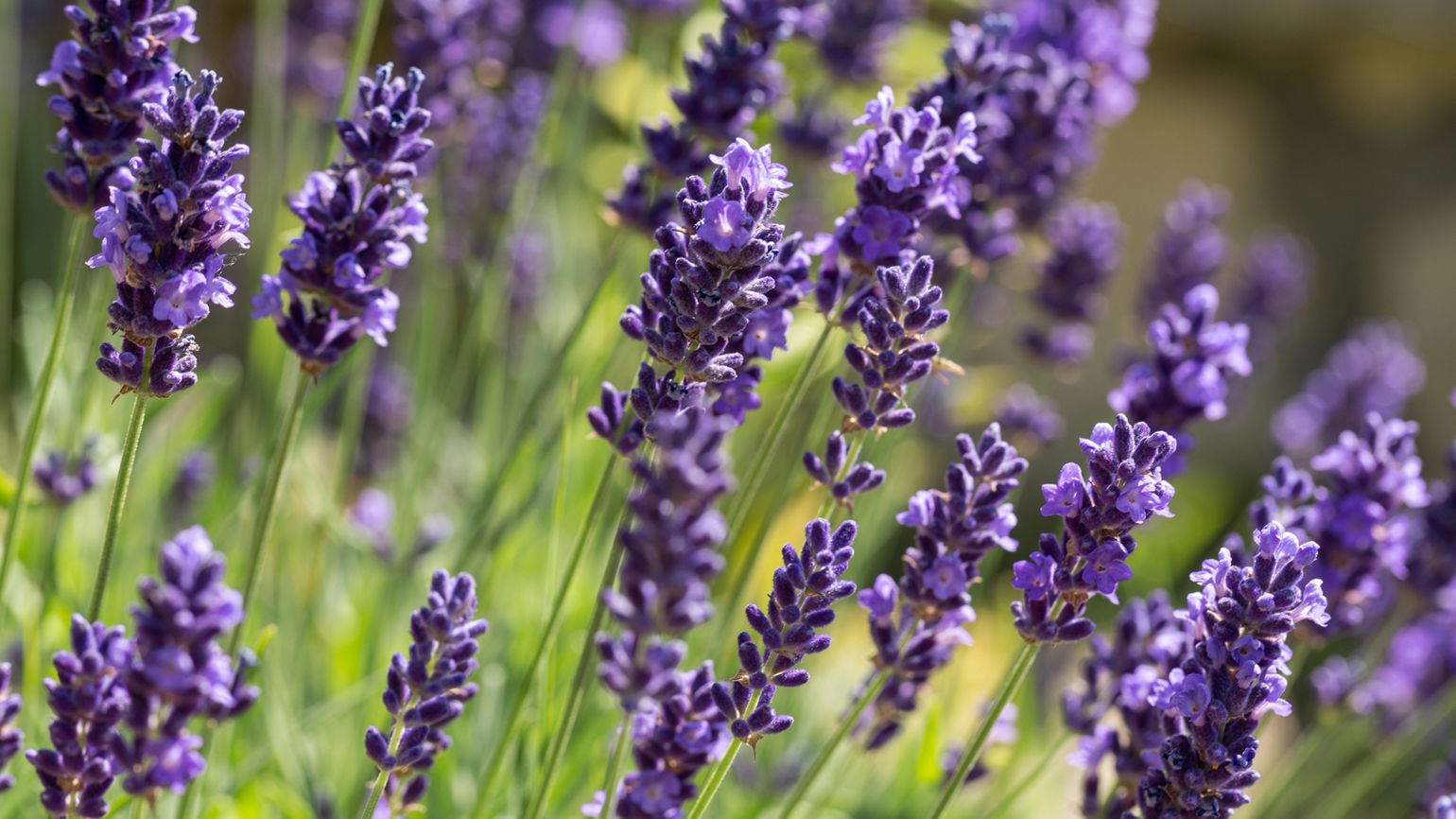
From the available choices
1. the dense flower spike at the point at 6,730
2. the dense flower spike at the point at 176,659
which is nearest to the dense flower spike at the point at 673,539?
the dense flower spike at the point at 176,659

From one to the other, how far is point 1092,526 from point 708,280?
0.44 m

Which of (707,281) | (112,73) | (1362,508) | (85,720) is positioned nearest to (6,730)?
(85,720)

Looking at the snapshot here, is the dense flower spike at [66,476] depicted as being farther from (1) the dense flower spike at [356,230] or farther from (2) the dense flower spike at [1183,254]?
(2) the dense flower spike at [1183,254]

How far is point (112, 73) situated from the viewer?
4.73 feet

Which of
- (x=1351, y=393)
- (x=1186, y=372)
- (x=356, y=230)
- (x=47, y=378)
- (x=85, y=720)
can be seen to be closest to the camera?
(x=85, y=720)

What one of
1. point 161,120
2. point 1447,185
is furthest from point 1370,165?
point 161,120

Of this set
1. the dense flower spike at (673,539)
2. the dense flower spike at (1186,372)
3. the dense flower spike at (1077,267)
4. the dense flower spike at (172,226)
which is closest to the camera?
the dense flower spike at (673,539)

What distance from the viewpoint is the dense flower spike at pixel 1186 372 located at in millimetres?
1803

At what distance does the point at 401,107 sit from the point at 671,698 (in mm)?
683

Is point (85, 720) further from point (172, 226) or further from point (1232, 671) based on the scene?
point (1232, 671)

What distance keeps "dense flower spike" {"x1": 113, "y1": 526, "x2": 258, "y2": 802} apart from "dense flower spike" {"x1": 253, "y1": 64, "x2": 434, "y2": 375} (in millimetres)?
401

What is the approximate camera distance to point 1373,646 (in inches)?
93.0

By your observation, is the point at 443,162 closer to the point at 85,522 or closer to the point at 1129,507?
the point at 85,522

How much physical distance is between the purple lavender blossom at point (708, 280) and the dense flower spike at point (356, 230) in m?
0.27
